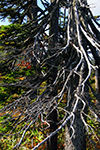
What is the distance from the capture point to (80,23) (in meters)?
4.13

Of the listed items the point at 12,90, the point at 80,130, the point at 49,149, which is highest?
the point at 12,90

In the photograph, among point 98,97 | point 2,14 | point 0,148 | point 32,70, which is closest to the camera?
point 98,97

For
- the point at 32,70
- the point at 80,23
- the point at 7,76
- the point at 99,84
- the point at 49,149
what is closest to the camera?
the point at 80,23

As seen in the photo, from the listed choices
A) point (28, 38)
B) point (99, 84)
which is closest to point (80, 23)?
point (28, 38)

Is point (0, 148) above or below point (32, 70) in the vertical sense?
below

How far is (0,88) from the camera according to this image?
502 centimetres

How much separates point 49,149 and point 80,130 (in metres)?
2.95

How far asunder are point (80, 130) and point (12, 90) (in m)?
2.60

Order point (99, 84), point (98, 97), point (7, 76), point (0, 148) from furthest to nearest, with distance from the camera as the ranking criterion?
point (0, 148) → point (7, 76) → point (99, 84) → point (98, 97)

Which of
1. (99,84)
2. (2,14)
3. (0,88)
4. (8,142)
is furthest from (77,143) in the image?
(2,14)

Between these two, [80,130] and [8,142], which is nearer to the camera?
[80,130]

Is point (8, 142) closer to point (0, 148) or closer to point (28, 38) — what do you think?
point (0, 148)

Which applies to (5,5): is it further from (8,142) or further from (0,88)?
(8,142)

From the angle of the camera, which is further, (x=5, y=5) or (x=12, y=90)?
(x=5, y=5)
